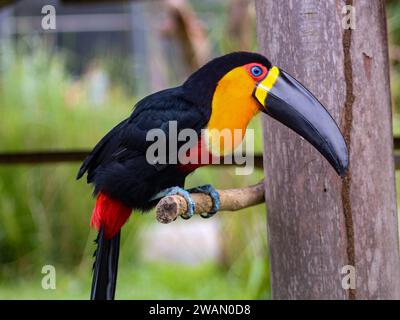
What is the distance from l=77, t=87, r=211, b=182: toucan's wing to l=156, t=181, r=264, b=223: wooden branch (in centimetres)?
12

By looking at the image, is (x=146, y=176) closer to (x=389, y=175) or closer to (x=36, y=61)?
(x=389, y=175)

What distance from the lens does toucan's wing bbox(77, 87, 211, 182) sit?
128 centimetres

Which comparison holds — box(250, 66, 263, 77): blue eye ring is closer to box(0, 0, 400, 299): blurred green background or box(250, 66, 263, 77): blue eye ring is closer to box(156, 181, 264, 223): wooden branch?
box(156, 181, 264, 223): wooden branch

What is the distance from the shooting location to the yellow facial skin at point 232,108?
1.24 m

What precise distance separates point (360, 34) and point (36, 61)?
113 inches

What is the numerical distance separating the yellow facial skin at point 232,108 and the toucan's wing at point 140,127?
0.03 m

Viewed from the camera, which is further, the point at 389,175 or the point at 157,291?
the point at 157,291

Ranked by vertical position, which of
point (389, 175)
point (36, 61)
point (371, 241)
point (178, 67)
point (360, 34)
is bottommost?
point (371, 241)

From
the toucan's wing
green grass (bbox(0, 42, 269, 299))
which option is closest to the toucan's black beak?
the toucan's wing

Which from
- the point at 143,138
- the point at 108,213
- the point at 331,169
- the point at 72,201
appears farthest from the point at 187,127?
the point at 72,201

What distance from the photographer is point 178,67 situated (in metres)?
4.89

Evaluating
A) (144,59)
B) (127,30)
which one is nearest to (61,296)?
(144,59)

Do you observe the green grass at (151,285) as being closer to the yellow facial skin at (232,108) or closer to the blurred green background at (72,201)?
the blurred green background at (72,201)

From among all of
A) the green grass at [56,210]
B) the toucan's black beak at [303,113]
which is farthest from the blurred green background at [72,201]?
the toucan's black beak at [303,113]
